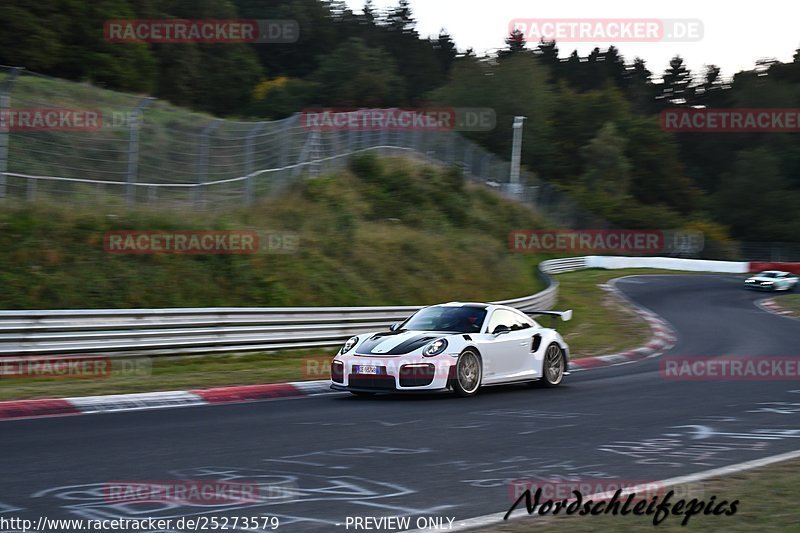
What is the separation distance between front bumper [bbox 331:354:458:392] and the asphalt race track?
0.22 meters

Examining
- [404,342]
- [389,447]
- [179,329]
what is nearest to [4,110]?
[179,329]

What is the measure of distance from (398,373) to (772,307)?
27.8 m

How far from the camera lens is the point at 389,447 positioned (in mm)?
8188

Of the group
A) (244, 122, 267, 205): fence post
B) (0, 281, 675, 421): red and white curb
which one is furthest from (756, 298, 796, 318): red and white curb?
(0, 281, 675, 421): red and white curb

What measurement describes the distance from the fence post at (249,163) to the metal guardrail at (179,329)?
661 centimetres

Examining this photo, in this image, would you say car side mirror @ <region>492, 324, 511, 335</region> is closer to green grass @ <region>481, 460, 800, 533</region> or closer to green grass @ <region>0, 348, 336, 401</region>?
green grass @ <region>0, 348, 336, 401</region>

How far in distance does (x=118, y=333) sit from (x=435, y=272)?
14.1 m

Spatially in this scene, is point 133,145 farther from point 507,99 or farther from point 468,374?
point 507,99

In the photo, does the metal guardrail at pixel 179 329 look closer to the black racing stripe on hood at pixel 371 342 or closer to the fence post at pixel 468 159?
the black racing stripe on hood at pixel 371 342

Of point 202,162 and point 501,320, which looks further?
point 202,162

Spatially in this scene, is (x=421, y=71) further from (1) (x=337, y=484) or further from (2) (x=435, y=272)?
(1) (x=337, y=484)

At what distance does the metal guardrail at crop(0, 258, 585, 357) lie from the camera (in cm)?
1364

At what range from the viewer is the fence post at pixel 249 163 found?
77.8 ft

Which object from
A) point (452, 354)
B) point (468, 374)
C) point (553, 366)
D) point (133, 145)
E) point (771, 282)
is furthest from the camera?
point (771, 282)
